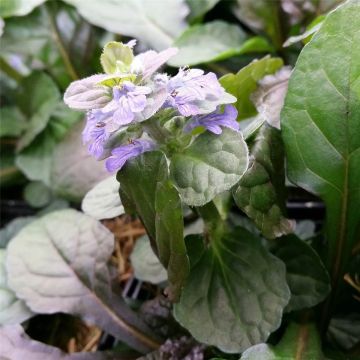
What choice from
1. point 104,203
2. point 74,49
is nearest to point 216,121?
point 104,203

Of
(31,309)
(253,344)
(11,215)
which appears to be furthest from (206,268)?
(11,215)

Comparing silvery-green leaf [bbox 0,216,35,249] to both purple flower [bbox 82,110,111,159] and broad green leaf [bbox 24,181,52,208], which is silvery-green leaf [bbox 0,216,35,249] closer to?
broad green leaf [bbox 24,181,52,208]

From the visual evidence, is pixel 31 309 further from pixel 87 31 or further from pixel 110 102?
pixel 87 31

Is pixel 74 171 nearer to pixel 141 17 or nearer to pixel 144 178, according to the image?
pixel 141 17

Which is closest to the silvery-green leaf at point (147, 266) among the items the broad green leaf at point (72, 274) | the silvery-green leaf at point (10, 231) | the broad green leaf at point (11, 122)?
the broad green leaf at point (72, 274)

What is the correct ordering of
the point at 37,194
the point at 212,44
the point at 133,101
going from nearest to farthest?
the point at 133,101, the point at 212,44, the point at 37,194
